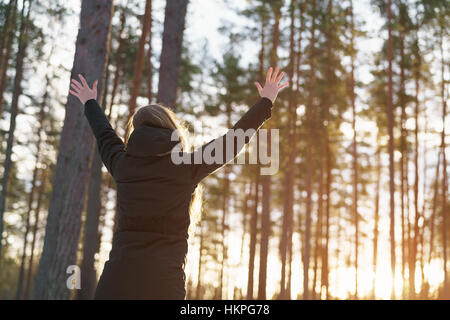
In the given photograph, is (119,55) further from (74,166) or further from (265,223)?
(74,166)

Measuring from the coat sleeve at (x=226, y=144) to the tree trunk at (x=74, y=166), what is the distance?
5636mm

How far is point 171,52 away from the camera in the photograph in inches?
396

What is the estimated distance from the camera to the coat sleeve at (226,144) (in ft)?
7.93

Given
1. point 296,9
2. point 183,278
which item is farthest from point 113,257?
point 296,9

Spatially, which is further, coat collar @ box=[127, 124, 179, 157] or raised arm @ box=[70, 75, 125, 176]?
raised arm @ box=[70, 75, 125, 176]

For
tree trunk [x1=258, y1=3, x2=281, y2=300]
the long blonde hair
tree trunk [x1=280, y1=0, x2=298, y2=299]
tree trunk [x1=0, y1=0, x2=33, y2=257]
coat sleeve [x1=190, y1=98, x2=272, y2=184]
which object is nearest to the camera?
coat sleeve [x1=190, y1=98, x2=272, y2=184]

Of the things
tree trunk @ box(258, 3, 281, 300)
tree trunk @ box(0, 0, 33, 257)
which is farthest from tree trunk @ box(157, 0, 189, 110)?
tree trunk @ box(0, 0, 33, 257)

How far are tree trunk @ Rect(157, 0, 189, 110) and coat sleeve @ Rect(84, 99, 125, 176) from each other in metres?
6.65

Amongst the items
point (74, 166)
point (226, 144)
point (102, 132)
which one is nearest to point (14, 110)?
point (74, 166)

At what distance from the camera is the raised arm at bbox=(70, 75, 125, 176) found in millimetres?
2701

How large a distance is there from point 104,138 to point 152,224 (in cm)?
76

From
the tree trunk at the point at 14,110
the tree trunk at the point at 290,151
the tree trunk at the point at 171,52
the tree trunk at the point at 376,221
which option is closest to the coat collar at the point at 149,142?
the tree trunk at the point at 171,52

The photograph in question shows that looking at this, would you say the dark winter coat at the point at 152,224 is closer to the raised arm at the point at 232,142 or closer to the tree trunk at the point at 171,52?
the raised arm at the point at 232,142

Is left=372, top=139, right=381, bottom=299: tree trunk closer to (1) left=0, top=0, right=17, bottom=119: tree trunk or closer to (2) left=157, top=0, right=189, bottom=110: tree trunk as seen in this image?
(2) left=157, top=0, right=189, bottom=110: tree trunk
